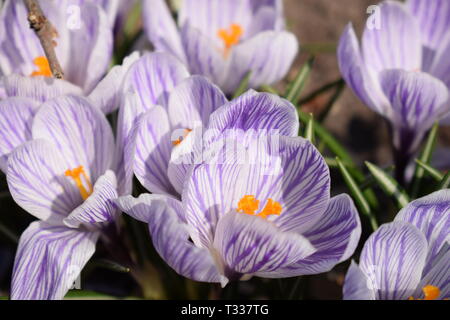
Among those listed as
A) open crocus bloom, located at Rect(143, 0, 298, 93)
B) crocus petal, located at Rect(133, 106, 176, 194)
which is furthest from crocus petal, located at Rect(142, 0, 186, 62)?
crocus petal, located at Rect(133, 106, 176, 194)

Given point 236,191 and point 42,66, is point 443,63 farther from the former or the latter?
point 42,66

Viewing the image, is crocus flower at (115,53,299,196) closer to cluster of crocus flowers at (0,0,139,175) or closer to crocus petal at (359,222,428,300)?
cluster of crocus flowers at (0,0,139,175)

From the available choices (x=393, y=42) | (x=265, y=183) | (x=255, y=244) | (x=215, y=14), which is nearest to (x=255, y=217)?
(x=255, y=244)

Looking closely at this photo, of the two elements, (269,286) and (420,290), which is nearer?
(420,290)

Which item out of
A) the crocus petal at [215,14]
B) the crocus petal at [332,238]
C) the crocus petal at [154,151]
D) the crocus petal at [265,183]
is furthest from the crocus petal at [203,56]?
the crocus petal at [332,238]
